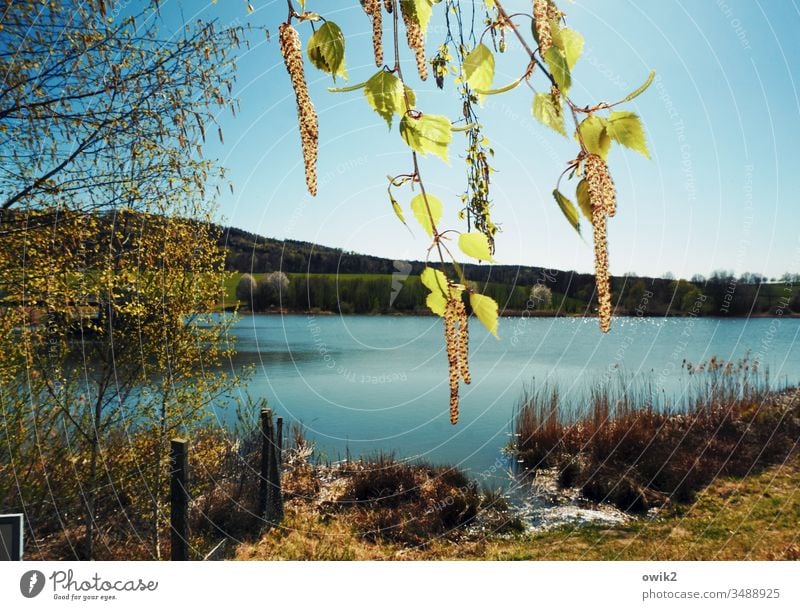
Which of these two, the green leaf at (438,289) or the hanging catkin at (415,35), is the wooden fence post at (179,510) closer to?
the green leaf at (438,289)

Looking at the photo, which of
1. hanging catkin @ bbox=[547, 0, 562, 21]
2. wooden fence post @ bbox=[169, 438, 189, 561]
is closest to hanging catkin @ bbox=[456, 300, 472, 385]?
hanging catkin @ bbox=[547, 0, 562, 21]

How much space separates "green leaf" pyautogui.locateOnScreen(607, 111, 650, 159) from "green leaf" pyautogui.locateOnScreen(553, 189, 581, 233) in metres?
0.09

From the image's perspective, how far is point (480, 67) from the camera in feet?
2.63

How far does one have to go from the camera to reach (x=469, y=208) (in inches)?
72.2

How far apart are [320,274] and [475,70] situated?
10.5 feet

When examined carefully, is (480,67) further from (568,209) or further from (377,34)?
(568,209)

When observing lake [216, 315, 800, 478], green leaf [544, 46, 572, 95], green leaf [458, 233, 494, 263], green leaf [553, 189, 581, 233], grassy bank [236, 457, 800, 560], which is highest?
green leaf [544, 46, 572, 95]

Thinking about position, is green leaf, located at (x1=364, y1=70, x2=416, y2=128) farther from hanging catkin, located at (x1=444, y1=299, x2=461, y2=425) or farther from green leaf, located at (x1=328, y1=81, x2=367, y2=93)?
hanging catkin, located at (x1=444, y1=299, x2=461, y2=425)

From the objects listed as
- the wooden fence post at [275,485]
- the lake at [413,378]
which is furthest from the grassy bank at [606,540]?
the lake at [413,378]

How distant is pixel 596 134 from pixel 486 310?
0.84ft

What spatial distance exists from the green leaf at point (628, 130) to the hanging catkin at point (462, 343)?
0.29 m

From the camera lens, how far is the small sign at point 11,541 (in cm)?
175

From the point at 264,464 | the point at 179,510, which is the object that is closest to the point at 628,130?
the point at 179,510

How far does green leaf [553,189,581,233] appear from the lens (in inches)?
25.3
